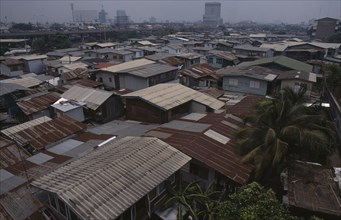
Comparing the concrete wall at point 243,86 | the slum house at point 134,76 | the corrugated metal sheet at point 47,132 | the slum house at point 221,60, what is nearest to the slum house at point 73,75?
the slum house at point 134,76

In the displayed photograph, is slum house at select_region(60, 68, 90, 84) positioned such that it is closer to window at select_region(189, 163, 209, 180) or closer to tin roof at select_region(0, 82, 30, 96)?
tin roof at select_region(0, 82, 30, 96)

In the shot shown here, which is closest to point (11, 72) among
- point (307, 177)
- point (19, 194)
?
point (19, 194)

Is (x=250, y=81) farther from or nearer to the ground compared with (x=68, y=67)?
farther from the ground

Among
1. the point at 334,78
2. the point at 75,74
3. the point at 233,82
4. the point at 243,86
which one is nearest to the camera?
the point at 334,78

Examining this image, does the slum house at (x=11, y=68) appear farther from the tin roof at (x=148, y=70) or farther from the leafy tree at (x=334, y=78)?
the leafy tree at (x=334, y=78)

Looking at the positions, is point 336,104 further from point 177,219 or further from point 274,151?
point 177,219

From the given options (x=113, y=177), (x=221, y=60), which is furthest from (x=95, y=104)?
(x=221, y=60)

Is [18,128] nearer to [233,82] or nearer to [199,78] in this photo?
[199,78]
